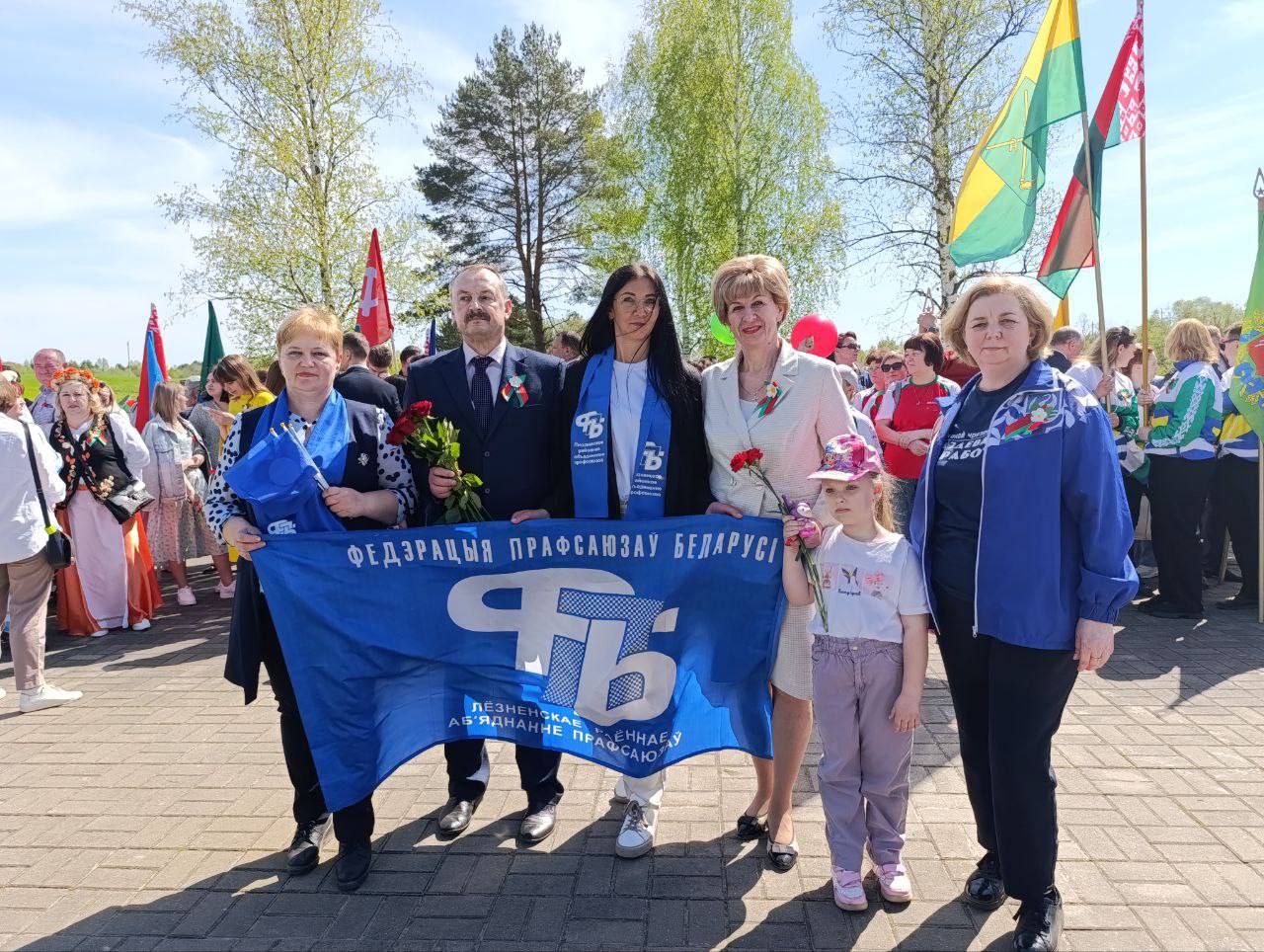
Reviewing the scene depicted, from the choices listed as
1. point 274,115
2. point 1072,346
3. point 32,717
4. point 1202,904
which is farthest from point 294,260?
point 1202,904

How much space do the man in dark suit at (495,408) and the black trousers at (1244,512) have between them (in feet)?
Result: 22.4

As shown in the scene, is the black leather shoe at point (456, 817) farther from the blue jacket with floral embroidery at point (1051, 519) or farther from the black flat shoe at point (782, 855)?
the blue jacket with floral embroidery at point (1051, 519)

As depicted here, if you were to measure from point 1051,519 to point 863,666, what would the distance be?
82 centimetres

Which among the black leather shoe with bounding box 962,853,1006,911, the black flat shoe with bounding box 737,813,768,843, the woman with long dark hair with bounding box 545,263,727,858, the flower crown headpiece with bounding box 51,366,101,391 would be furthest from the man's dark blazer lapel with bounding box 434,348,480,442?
the flower crown headpiece with bounding box 51,366,101,391

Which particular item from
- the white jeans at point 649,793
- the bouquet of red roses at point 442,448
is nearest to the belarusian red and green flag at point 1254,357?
the white jeans at point 649,793

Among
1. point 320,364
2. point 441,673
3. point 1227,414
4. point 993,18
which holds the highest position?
point 993,18

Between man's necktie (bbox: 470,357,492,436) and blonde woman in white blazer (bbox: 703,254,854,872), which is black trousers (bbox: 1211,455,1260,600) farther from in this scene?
man's necktie (bbox: 470,357,492,436)

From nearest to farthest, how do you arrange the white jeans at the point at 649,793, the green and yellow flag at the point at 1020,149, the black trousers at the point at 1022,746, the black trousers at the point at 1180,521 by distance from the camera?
the black trousers at the point at 1022,746 < the white jeans at the point at 649,793 < the green and yellow flag at the point at 1020,149 < the black trousers at the point at 1180,521

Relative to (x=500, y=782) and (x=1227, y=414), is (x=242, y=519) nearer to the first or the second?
(x=500, y=782)

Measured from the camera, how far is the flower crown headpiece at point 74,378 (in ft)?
22.8

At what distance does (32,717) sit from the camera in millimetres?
5344

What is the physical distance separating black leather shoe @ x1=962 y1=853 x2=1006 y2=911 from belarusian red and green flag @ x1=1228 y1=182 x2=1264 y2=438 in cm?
528

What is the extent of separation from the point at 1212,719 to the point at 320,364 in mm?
5277

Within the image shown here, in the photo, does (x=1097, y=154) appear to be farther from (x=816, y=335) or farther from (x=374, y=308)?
(x=374, y=308)
